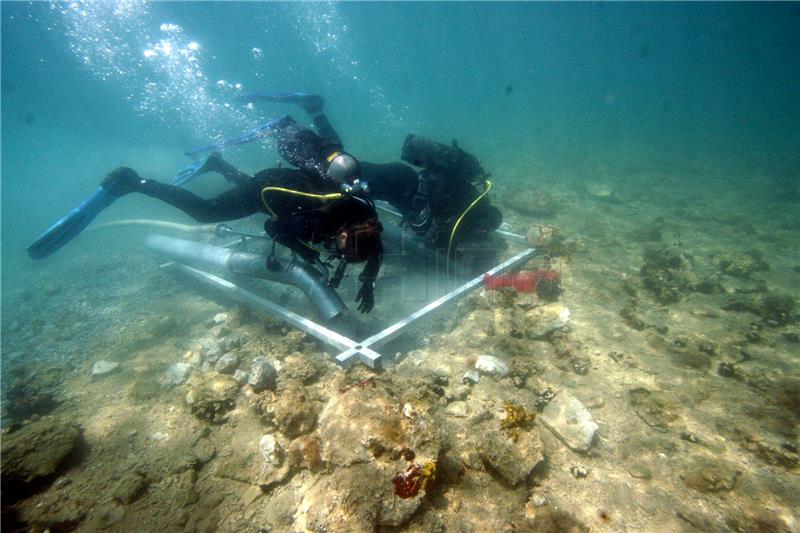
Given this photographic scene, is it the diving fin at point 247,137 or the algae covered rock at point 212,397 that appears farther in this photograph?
the diving fin at point 247,137

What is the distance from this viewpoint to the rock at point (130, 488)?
3.22m

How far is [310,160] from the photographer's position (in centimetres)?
488

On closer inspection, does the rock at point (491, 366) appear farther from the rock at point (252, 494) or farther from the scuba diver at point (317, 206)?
the rock at point (252, 494)

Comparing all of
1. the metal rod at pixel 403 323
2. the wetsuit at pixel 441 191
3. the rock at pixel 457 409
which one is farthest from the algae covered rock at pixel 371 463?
the wetsuit at pixel 441 191

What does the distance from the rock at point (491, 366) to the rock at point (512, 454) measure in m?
1.10

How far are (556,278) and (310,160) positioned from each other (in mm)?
4604

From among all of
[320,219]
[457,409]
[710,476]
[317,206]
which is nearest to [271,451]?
[457,409]

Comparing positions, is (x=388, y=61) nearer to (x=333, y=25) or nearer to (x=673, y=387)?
(x=333, y=25)

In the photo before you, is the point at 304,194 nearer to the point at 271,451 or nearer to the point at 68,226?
the point at 271,451

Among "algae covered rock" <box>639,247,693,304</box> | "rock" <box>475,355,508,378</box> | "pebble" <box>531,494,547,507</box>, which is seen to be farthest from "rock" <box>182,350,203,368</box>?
"algae covered rock" <box>639,247,693,304</box>

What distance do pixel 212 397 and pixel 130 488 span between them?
3.55 ft

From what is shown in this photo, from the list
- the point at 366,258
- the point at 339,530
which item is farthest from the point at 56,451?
the point at 366,258

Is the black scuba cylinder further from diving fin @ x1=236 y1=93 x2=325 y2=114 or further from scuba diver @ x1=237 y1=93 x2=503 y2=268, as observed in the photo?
diving fin @ x1=236 y1=93 x2=325 y2=114

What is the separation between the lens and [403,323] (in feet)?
16.8
